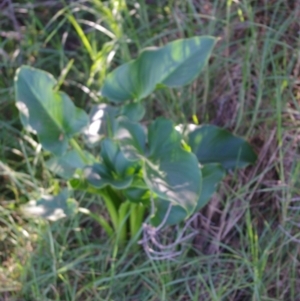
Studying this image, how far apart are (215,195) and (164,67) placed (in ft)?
1.10

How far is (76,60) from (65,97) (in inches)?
21.0

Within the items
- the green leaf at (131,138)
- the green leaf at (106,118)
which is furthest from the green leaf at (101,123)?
the green leaf at (131,138)

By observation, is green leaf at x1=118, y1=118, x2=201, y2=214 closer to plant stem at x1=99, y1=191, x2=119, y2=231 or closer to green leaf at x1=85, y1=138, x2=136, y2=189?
green leaf at x1=85, y1=138, x2=136, y2=189

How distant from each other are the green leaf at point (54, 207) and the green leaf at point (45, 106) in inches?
5.7

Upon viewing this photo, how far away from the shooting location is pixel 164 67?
52.4 inches

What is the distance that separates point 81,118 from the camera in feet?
4.42

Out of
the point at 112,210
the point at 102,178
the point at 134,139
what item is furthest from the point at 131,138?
A: the point at 112,210

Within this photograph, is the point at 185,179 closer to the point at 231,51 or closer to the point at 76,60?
the point at 231,51

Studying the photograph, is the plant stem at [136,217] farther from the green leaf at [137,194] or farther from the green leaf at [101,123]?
the green leaf at [101,123]

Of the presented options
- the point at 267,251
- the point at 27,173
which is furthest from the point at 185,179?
the point at 27,173

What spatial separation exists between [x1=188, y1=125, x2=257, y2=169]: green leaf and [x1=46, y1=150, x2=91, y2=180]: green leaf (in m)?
0.26

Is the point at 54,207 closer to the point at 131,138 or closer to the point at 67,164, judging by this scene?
the point at 67,164

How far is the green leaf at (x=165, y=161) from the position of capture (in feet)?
3.91

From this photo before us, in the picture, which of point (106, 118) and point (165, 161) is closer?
point (165, 161)
